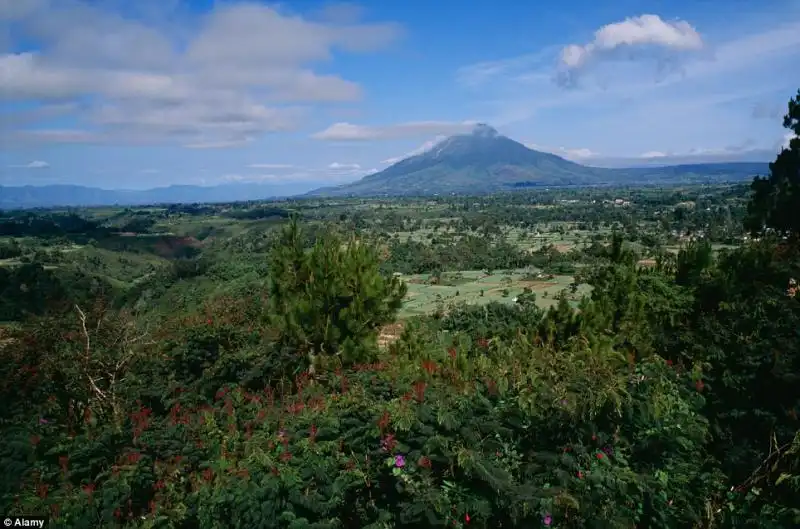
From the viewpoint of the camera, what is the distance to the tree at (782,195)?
20562mm

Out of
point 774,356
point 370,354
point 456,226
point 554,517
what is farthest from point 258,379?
point 456,226

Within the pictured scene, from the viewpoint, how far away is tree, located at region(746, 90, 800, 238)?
20562 mm

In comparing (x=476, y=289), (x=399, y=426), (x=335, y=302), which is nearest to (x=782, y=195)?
(x=335, y=302)

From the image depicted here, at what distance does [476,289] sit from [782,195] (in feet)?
102

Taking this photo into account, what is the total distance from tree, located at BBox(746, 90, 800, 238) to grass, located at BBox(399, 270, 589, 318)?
1558 centimetres

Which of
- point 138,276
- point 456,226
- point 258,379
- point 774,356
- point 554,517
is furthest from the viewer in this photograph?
point 456,226

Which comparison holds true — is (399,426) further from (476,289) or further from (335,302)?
(476,289)

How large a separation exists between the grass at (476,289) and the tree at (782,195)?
613 inches

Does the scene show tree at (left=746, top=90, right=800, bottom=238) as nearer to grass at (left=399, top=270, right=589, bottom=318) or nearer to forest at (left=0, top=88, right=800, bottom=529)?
forest at (left=0, top=88, right=800, bottom=529)

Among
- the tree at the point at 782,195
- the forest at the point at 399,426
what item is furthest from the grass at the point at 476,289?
the forest at the point at 399,426

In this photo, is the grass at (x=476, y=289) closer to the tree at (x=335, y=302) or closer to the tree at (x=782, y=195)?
the tree at (x=782, y=195)

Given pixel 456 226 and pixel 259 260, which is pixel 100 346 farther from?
pixel 456 226

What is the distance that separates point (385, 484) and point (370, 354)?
23.5 feet

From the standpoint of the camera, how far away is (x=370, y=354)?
37.7 ft
